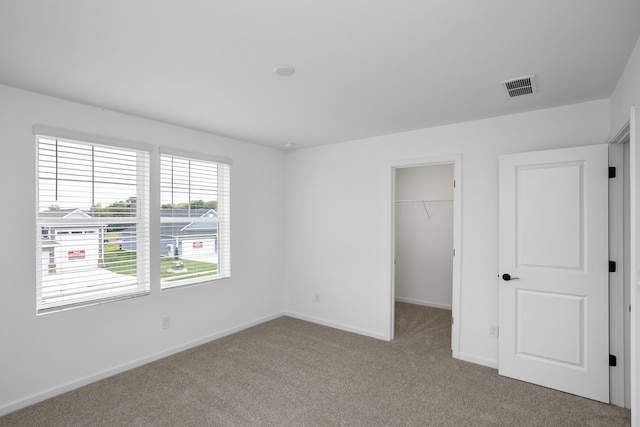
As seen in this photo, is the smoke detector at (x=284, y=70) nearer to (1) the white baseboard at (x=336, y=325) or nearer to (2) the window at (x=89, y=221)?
(2) the window at (x=89, y=221)

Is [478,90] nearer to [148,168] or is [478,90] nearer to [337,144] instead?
[337,144]

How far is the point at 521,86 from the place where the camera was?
2.49 meters

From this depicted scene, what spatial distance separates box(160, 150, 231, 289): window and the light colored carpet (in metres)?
0.89

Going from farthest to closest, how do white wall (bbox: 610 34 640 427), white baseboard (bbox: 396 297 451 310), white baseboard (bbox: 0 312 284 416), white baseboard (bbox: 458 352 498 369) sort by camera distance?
white baseboard (bbox: 396 297 451 310)
white baseboard (bbox: 458 352 498 369)
white baseboard (bbox: 0 312 284 416)
white wall (bbox: 610 34 640 427)

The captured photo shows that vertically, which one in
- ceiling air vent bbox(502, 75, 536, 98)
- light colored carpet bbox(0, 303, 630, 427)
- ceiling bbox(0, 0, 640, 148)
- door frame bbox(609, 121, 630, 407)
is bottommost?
light colored carpet bbox(0, 303, 630, 427)

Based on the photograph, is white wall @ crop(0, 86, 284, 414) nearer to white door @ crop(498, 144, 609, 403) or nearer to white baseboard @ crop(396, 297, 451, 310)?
white baseboard @ crop(396, 297, 451, 310)

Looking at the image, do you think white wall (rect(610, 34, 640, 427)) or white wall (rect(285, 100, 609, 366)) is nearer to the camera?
white wall (rect(610, 34, 640, 427))

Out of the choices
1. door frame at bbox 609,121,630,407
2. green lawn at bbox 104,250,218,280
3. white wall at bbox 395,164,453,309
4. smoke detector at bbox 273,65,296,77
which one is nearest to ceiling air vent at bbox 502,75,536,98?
door frame at bbox 609,121,630,407

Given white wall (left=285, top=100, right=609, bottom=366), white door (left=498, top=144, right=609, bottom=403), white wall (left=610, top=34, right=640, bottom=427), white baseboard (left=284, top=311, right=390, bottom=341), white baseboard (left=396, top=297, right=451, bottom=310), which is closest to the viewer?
white wall (left=610, top=34, right=640, bottom=427)

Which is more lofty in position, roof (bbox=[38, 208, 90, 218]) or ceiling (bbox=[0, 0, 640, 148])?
ceiling (bbox=[0, 0, 640, 148])

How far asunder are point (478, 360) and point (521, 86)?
2554 mm

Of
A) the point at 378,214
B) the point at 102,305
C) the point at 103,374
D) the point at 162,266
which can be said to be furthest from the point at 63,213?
the point at 378,214

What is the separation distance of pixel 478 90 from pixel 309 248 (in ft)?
9.66

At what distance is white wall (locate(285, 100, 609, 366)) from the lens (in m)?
3.12
